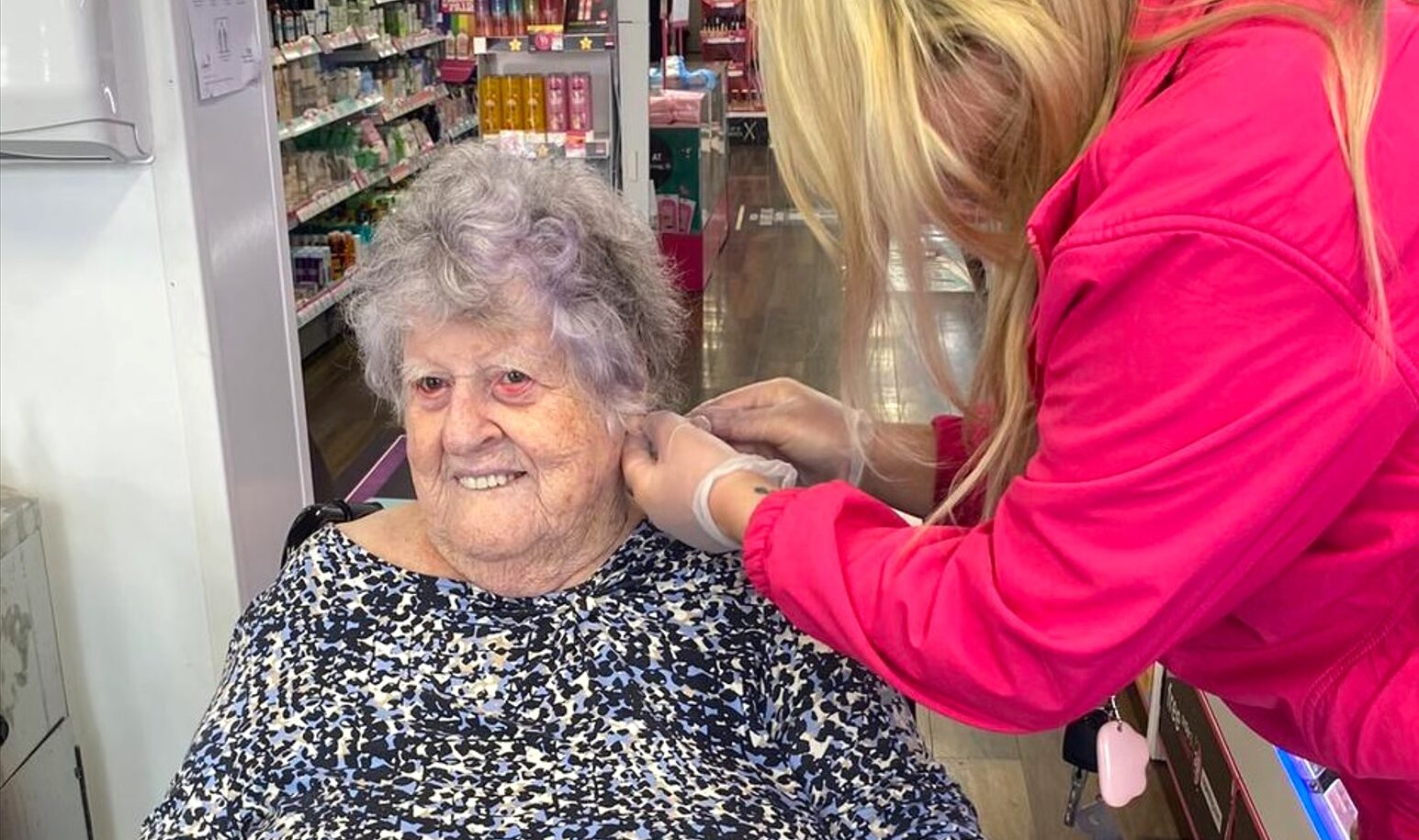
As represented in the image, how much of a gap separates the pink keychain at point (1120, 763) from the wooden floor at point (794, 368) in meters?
0.42

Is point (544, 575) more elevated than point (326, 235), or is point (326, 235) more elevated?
point (544, 575)

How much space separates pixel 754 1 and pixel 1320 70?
423 millimetres

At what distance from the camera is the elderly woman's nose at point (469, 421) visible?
1.50 metres

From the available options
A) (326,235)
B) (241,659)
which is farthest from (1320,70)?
(326,235)

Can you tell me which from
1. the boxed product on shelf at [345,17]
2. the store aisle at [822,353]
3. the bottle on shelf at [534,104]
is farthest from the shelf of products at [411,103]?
the store aisle at [822,353]

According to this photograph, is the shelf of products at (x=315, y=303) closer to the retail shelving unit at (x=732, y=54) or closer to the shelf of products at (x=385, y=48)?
the shelf of products at (x=385, y=48)

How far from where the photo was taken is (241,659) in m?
1.55

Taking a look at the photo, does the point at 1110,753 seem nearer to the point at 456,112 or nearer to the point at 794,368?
the point at 794,368

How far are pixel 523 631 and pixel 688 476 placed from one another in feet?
1.05

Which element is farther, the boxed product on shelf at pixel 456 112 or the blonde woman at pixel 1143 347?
the boxed product on shelf at pixel 456 112

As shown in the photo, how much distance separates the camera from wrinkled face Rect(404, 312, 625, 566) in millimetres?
1513

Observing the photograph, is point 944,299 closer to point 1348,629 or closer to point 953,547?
point 953,547

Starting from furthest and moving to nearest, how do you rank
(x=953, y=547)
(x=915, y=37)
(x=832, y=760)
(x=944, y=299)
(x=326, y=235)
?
(x=326, y=235)
(x=832, y=760)
(x=944, y=299)
(x=953, y=547)
(x=915, y=37)

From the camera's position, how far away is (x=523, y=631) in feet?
5.07
